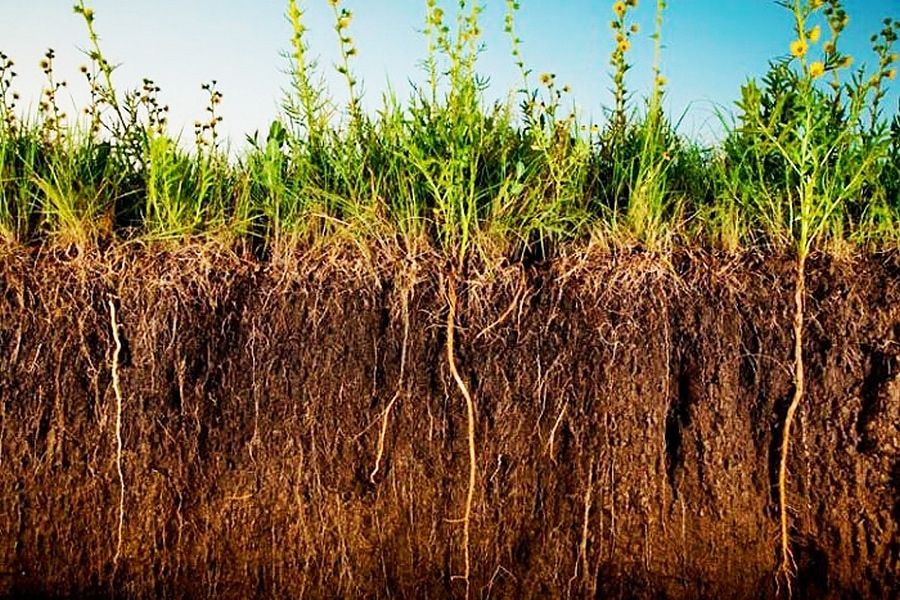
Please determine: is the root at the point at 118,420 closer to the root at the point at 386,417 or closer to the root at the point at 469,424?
the root at the point at 386,417

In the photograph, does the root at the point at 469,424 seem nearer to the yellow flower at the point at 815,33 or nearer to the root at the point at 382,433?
the root at the point at 382,433

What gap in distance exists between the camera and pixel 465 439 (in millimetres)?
2613

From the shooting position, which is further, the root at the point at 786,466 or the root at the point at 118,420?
the root at the point at 118,420

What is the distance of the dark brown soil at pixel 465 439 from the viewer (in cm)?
259

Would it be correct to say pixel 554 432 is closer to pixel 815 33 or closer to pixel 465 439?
pixel 465 439

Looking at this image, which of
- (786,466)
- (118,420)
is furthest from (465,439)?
(118,420)

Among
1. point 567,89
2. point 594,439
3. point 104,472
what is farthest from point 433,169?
point 104,472

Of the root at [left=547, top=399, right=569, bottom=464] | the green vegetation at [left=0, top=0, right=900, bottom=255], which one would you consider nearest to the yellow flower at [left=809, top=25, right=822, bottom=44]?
the green vegetation at [left=0, top=0, right=900, bottom=255]

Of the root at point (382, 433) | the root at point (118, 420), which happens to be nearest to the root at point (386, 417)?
the root at point (382, 433)

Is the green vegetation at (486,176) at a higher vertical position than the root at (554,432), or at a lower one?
higher

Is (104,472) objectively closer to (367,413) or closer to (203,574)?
(203,574)

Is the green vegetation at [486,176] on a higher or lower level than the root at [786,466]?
higher

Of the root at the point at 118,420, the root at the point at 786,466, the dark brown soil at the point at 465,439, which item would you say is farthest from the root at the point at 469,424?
the root at the point at 118,420

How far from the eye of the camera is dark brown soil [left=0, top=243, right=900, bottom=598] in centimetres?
259
